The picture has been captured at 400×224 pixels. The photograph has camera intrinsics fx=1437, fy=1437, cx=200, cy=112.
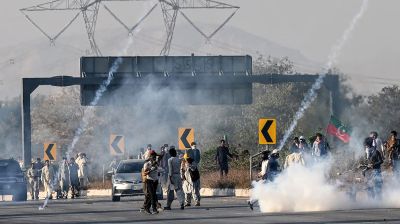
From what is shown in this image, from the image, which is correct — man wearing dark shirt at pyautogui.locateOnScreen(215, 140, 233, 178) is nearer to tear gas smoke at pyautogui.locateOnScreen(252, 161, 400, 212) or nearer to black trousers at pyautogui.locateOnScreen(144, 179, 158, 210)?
black trousers at pyautogui.locateOnScreen(144, 179, 158, 210)

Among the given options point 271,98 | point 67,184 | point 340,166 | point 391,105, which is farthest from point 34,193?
point 391,105

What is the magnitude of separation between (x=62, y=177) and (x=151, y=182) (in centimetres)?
2077

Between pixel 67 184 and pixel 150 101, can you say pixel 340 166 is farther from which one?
pixel 150 101

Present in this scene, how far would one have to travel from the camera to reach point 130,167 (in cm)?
4916

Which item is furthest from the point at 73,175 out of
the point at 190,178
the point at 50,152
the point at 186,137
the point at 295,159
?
the point at 295,159

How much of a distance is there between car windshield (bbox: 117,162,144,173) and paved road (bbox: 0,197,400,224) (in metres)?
5.57

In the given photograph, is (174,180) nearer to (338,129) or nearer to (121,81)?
(338,129)

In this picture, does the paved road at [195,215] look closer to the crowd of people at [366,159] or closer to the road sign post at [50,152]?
the crowd of people at [366,159]

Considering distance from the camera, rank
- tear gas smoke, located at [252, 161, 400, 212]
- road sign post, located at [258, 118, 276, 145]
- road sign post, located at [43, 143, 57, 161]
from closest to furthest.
→ 1. tear gas smoke, located at [252, 161, 400, 212]
2. road sign post, located at [258, 118, 276, 145]
3. road sign post, located at [43, 143, 57, 161]

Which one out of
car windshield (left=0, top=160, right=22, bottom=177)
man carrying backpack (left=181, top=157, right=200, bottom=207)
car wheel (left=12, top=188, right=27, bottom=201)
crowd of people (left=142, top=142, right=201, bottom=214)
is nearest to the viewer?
crowd of people (left=142, top=142, right=201, bottom=214)

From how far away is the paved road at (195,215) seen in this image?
30.5m

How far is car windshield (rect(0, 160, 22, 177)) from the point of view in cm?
5672

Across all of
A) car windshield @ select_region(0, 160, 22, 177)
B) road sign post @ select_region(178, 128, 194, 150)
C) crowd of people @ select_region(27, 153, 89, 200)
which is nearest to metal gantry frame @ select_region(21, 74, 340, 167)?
crowd of people @ select_region(27, 153, 89, 200)

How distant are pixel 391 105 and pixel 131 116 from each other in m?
22.2
